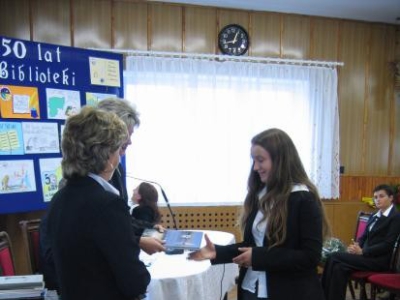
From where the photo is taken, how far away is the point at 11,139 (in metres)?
2.44

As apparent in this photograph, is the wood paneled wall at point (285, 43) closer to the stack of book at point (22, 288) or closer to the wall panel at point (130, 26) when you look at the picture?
the wall panel at point (130, 26)

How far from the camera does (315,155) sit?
4.11 metres

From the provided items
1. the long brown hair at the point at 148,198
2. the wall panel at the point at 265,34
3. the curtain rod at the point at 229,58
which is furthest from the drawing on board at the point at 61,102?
the wall panel at the point at 265,34

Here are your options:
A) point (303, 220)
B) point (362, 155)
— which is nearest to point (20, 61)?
point (303, 220)

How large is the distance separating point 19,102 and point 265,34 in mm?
2759

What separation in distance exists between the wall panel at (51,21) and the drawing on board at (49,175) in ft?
5.24

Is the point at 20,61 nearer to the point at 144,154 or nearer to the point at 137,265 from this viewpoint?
the point at 144,154

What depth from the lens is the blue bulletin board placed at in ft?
8.00

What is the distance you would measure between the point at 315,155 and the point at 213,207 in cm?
131

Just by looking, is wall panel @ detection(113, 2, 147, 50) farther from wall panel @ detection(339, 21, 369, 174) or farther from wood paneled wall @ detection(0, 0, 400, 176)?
wall panel @ detection(339, 21, 369, 174)

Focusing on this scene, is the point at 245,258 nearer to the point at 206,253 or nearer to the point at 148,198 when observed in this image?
the point at 206,253

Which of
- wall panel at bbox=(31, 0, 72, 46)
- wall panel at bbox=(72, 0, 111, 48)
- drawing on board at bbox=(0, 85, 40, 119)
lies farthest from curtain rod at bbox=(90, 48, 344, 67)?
drawing on board at bbox=(0, 85, 40, 119)

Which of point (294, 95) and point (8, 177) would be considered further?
point (294, 95)

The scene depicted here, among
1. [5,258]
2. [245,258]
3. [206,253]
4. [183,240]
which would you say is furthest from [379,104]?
[5,258]
